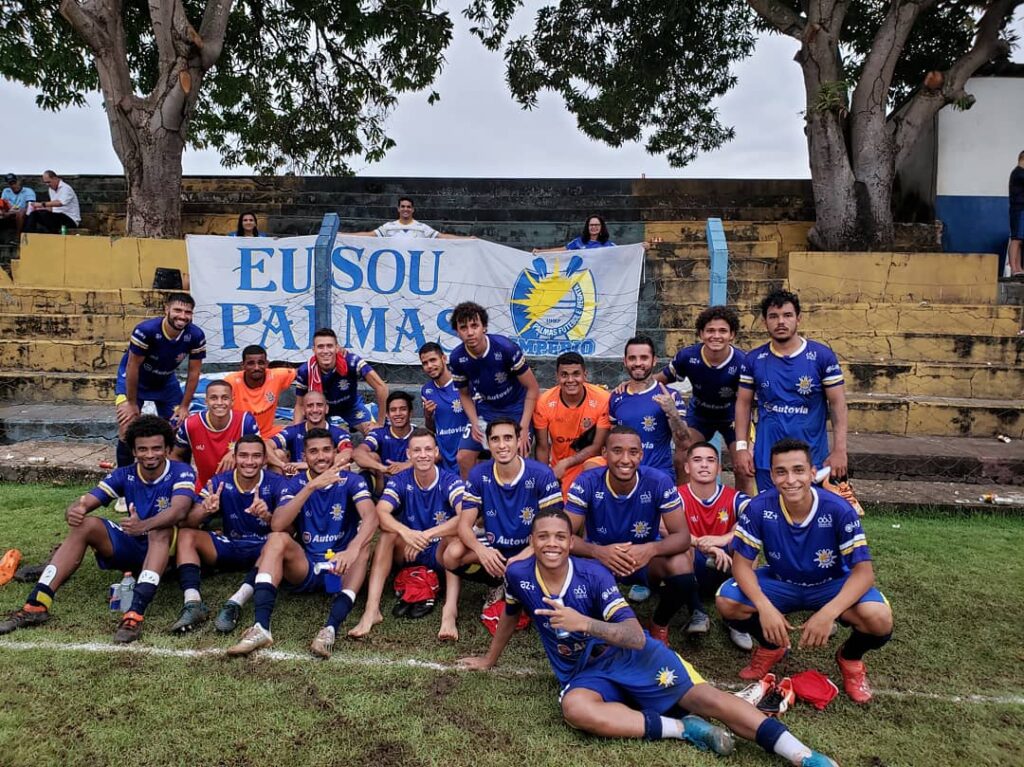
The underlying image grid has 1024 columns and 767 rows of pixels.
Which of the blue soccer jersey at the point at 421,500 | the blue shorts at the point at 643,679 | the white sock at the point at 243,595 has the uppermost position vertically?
the blue soccer jersey at the point at 421,500

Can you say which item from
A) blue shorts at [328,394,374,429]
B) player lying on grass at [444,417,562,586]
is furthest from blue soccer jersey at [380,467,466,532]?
blue shorts at [328,394,374,429]

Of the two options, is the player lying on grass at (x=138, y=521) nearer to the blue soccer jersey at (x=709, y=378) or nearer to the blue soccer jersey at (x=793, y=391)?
the blue soccer jersey at (x=709, y=378)

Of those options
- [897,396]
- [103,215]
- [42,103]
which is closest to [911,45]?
[897,396]

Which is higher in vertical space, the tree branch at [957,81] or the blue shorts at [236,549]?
the tree branch at [957,81]

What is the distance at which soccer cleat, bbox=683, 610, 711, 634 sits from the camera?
151 inches

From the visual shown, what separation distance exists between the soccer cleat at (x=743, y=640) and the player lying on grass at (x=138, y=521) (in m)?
3.18

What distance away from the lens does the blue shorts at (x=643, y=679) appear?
9.64 feet

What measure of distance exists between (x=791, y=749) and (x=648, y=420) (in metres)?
2.31

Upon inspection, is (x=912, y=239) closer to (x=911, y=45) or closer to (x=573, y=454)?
(x=911, y=45)

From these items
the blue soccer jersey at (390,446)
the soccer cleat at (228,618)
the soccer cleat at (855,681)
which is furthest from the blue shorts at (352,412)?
the soccer cleat at (855,681)

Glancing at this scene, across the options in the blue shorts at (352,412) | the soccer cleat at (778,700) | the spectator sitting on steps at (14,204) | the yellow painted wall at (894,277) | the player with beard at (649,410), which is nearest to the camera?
the soccer cleat at (778,700)

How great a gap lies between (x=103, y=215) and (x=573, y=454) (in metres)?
10.9

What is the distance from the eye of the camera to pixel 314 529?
14.5ft

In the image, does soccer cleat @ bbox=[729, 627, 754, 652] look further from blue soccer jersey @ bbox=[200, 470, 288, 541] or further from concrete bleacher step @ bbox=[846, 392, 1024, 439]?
concrete bleacher step @ bbox=[846, 392, 1024, 439]
